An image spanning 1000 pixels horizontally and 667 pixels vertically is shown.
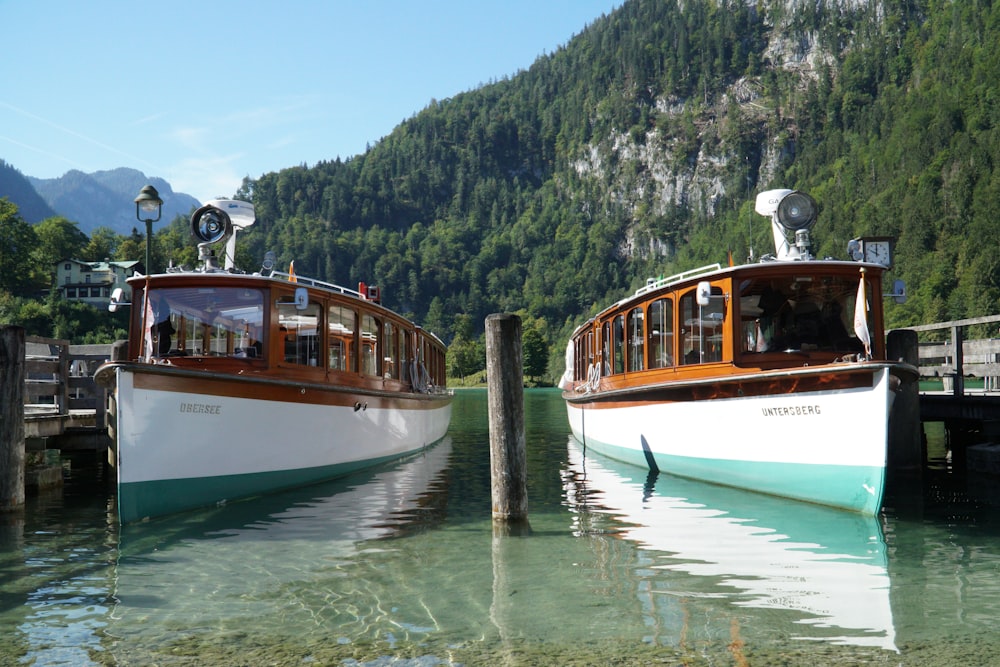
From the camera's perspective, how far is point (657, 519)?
11.0 meters

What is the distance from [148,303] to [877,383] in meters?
9.98

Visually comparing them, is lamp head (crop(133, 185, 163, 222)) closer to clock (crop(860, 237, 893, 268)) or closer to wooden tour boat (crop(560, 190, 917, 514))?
wooden tour boat (crop(560, 190, 917, 514))

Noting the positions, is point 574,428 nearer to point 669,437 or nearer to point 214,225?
point 669,437

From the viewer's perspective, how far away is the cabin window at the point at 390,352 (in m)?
17.3

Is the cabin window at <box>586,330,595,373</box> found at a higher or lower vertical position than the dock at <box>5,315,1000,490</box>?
higher

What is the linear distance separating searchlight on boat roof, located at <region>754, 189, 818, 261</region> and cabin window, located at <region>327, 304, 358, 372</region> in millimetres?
7344

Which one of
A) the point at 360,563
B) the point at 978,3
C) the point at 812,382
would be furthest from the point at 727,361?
the point at 978,3

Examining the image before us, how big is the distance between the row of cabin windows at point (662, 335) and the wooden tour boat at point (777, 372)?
0.03 metres

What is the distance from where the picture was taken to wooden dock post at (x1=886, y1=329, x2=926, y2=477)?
44.7 ft

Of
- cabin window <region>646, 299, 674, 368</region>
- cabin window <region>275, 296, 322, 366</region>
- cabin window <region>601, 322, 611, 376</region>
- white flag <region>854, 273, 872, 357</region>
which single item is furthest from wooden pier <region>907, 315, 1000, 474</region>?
cabin window <region>275, 296, 322, 366</region>

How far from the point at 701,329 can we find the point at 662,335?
128 cm

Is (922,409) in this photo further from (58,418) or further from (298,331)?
(58,418)

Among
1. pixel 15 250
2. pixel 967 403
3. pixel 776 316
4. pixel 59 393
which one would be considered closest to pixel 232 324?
pixel 59 393

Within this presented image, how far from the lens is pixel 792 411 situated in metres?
10.9
